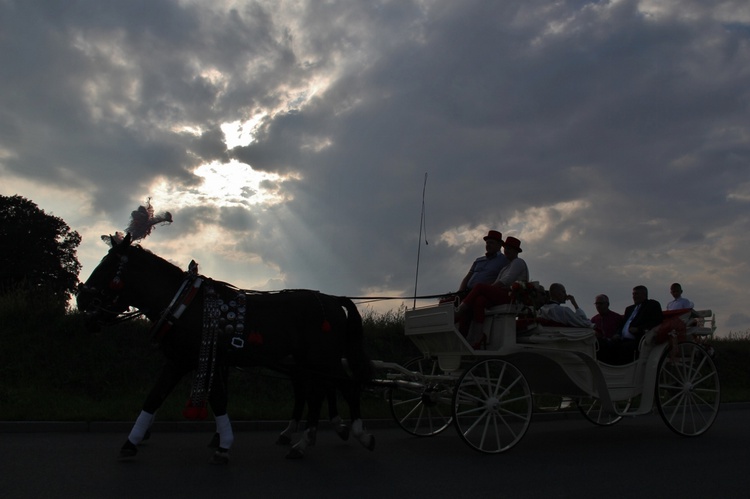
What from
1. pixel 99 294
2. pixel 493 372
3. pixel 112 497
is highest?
pixel 99 294

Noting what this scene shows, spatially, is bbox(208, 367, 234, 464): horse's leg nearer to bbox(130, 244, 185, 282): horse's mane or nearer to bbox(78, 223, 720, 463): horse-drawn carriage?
bbox(78, 223, 720, 463): horse-drawn carriage

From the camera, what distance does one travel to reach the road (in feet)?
17.6

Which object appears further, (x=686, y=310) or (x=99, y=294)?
(x=686, y=310)

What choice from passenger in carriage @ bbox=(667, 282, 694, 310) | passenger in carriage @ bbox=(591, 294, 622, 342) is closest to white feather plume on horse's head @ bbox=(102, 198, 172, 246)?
passenger in carriage @ bbox=(591, 294, 622, 342)

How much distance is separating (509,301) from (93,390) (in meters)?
7.55

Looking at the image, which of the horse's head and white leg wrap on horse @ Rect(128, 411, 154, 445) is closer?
white leg wrap on horse @ Rect(128, 411, 154, 445)

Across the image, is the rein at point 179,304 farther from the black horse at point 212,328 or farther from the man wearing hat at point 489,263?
the man wearing hat at point 489,263

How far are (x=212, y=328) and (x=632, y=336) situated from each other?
18.7ft

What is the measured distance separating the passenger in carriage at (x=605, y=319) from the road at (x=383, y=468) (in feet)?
5.13

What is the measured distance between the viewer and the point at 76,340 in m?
12.8

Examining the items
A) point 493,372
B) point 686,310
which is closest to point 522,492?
point 493,372

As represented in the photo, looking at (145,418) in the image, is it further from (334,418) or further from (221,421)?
(334,418)

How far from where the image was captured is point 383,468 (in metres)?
6.42

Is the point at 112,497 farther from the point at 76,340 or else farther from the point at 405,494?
the point at 76,340
